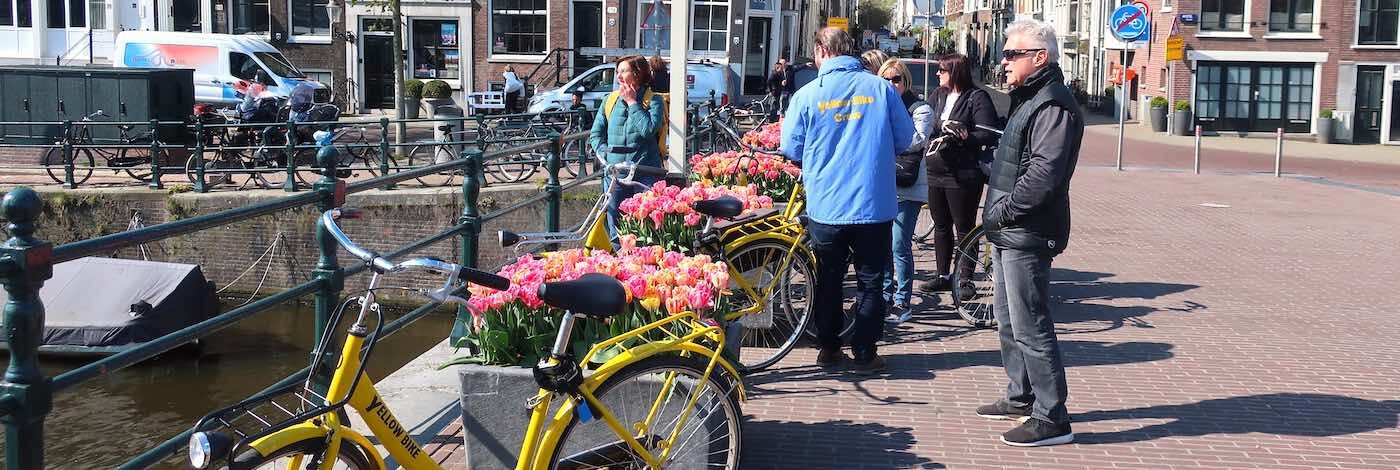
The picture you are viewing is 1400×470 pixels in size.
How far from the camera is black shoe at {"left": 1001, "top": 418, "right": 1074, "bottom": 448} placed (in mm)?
5355

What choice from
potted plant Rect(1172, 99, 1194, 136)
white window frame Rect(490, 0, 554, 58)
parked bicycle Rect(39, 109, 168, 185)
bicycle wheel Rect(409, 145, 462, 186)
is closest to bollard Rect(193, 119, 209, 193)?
parked bicycle Rect(39, 109, 168, 185)

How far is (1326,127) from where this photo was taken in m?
33.5

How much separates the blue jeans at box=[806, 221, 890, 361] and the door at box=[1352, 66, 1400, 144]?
31.8 meters

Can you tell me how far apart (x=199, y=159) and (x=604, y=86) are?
11.4 m

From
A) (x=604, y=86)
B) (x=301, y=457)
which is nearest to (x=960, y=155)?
(x=301, y=457)

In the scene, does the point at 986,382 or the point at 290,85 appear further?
the point at 290,85

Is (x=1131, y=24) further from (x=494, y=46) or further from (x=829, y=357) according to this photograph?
(x=829, y=357)

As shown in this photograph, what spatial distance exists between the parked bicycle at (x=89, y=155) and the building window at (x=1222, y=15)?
27.4 metres

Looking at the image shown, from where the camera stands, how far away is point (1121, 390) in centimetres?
A: 633

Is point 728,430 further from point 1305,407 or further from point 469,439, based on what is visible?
point 1305,407

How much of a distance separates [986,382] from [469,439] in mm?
3009

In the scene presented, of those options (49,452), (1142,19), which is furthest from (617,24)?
(49,452)

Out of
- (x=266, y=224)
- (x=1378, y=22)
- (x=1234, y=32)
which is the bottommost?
(x=266, y=224)

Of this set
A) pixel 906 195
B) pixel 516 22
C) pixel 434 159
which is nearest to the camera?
pixel 906 195
